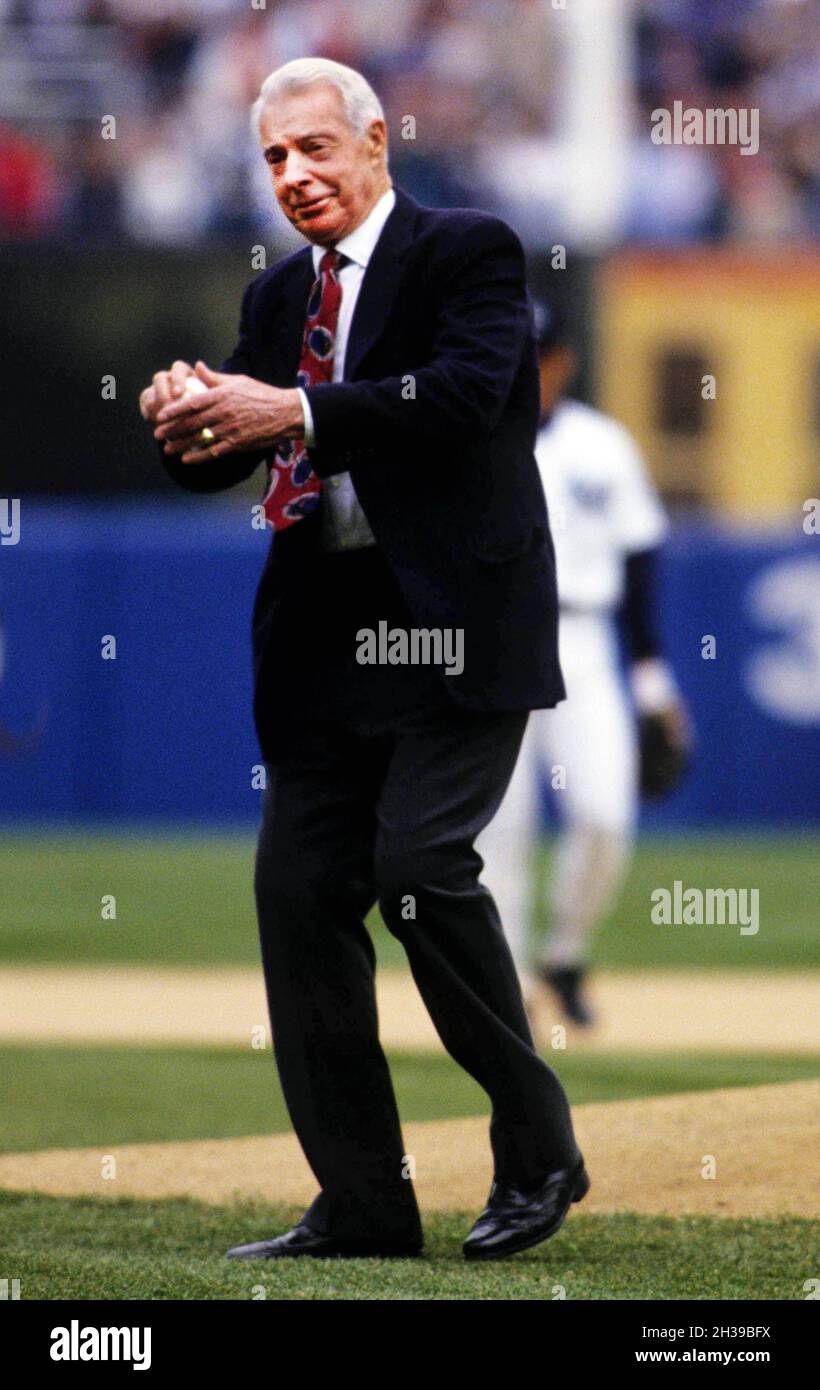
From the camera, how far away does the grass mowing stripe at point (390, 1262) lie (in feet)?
13.7

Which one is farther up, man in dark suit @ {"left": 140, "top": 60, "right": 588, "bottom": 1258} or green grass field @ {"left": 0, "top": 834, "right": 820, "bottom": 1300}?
man in dark suit @ {"left": 140, "top": 60, "right": 588, "bottom": 1258}

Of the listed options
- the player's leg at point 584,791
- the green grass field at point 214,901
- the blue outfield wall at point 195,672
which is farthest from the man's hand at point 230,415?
the blue outfield wall at point 195,672

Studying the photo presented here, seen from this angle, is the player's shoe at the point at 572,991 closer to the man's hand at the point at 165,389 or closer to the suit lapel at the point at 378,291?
the suit lapel at the point at 378,291

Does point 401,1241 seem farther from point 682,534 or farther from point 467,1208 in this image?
point 682,534

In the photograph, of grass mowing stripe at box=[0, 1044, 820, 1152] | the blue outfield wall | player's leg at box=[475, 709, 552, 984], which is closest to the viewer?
grass mowing stripe at box=[0, 1044, 820, 1152]

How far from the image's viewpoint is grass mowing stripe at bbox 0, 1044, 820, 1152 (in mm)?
6348

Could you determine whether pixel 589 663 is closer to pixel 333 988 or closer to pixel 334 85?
pixel 333 988

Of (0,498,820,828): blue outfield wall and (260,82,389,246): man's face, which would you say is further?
(0,498,820,828): blue outfield wall

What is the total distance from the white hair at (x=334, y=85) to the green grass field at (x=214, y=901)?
18.9ft

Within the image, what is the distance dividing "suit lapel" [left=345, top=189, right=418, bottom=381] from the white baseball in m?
0.34

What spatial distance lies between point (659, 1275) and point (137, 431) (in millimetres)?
11515

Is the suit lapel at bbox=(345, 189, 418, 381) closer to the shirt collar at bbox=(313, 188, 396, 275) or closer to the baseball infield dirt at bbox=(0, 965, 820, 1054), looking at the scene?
the shirt collar at bbox=(313, 188, 396, 275)

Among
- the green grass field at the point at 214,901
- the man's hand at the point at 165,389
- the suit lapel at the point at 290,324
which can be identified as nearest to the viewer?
the man's hand at the point at 165,389

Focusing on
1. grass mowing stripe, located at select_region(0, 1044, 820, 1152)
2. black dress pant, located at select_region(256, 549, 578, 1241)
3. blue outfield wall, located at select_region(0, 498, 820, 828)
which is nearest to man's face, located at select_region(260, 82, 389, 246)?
black dress pant, located at select_region(256, 549, 578, 1241)
